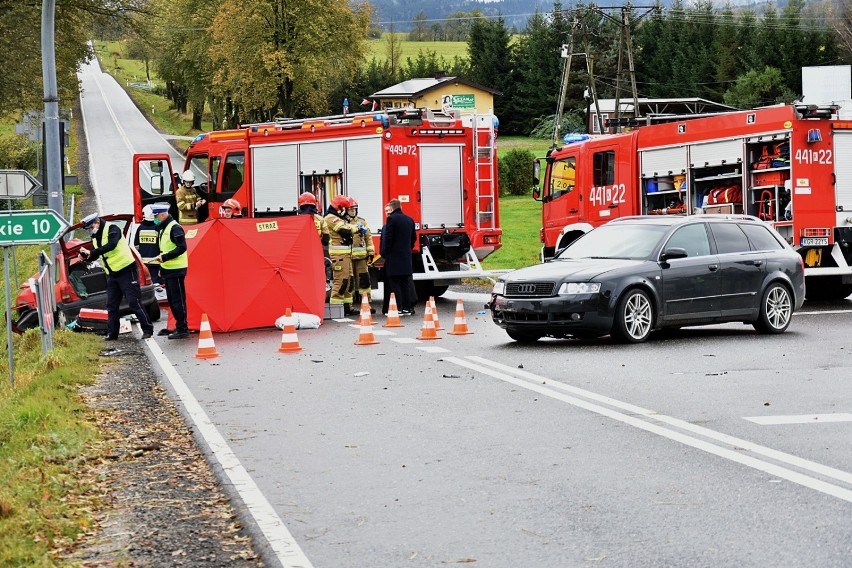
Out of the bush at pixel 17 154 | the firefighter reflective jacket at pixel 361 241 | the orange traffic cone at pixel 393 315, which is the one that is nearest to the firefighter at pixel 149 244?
the firefighter reflective jacket at pixel 361 241

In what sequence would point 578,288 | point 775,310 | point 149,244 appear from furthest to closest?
point 149,244, point 775,310, point 578,288

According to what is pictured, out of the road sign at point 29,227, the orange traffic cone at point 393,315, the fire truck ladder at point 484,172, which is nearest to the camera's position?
the road sign at point 29,227

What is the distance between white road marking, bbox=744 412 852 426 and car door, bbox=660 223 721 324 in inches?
225

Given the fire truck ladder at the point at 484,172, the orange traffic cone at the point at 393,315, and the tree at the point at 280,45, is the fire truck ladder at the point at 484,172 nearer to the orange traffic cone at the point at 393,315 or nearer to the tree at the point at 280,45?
the orange traffic cone at the point at 393,315

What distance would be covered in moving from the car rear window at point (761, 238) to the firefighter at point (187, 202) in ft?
38.0

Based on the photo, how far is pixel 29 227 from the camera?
1341 centimetres

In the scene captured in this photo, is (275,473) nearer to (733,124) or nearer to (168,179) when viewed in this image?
(733,124)

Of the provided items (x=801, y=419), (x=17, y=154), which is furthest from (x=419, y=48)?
(x=801, y=419)

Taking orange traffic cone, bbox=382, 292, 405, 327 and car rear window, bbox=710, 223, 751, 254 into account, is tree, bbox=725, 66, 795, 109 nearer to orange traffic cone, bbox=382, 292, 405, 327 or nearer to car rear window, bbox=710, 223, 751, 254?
orange traffic cone, bbox=382, 292, 405, 327

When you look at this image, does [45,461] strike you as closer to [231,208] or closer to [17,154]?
[231,208]

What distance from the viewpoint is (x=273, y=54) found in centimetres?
6444

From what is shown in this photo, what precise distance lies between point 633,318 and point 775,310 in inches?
96.2

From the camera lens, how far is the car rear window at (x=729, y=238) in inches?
621

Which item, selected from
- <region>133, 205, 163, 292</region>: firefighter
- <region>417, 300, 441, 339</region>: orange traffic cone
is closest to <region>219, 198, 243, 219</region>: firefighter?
<region>133, 205, 163, 292</region>: firefighter
